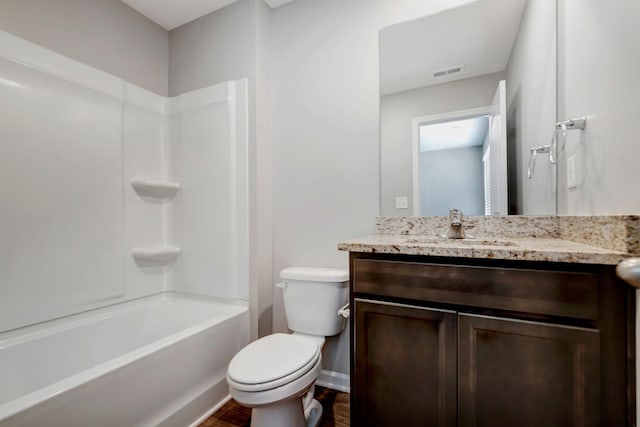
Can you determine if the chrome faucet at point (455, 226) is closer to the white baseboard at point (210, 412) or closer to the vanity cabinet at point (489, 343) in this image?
the vanity cabinet at point (489, 343)

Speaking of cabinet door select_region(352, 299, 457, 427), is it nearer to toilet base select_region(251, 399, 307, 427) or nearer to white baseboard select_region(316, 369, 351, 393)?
toilet base select_region(251, 399, 307, 427)

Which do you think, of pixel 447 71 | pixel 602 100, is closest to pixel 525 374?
pixel 602 100

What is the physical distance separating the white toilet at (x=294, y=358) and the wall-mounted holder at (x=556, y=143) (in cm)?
108

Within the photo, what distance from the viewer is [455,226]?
142 cm

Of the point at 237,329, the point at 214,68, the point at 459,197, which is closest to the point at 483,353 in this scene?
the point at 459,197

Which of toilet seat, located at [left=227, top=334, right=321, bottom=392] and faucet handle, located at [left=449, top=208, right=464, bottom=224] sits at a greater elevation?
faucet handle, located at [left=449, top=208, right=464, bottom=224]

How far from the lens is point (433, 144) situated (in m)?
1.61

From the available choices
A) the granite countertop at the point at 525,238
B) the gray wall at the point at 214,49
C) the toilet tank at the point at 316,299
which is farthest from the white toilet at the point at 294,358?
the gray wall at the point at 214,49

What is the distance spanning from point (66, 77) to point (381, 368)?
2.22m

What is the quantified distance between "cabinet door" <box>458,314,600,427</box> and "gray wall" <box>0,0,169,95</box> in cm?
249

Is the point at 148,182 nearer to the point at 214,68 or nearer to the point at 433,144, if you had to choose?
the point at 214,68

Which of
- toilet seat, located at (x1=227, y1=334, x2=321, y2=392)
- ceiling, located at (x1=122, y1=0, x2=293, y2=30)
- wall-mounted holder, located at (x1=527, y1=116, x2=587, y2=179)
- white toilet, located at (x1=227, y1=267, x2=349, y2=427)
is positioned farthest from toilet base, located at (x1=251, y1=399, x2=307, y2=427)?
ceiling, located at (x1=122, y1=0, x2=293, y2=30)

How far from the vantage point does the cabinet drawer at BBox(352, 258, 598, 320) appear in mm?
841

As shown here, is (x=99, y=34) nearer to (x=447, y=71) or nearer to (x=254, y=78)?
(x=254, y=78)
